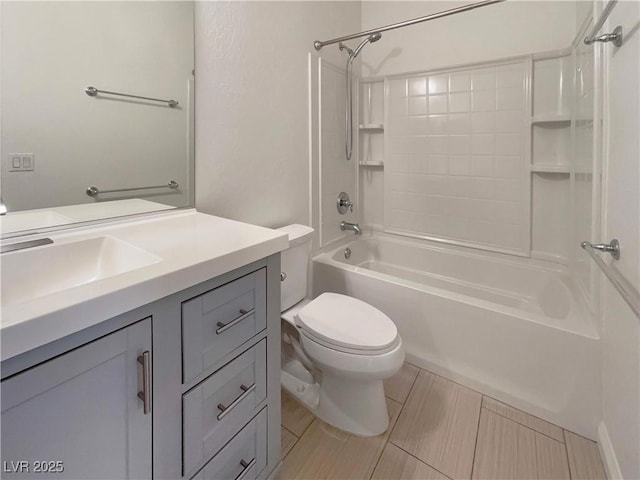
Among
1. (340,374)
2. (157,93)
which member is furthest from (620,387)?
(157,93)

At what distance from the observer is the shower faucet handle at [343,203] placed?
2409mm

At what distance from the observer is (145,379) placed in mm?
717

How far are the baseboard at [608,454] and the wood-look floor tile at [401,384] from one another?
76 cm

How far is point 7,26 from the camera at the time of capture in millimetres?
906

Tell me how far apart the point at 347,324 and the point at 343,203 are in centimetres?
119

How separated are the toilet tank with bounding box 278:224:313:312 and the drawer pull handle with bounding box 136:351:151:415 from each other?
843 mm

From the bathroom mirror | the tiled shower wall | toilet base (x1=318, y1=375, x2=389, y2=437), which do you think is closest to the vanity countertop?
the bathroom mirror

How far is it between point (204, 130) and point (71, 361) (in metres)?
1.06

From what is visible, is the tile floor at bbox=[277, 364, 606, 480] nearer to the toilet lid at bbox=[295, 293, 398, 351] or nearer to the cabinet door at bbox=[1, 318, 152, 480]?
the toilet lid at bbox=[295, 293, 398, 351]

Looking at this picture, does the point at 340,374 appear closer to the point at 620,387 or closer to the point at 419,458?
the point at 419,458

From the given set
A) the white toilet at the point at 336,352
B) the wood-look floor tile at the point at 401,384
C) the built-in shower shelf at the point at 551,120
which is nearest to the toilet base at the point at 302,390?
the white toilet at the point at 336,352

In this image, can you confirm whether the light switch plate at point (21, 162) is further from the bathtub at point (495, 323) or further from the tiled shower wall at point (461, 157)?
the tiled shower wall at point (461, 157)

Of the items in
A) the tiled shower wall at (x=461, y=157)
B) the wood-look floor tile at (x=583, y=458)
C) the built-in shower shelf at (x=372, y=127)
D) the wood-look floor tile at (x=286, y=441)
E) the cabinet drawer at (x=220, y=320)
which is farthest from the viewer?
the built-in shower shelf at (x=372, y=127)

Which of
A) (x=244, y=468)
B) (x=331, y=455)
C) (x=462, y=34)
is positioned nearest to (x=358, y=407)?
(x=331, y=455)
